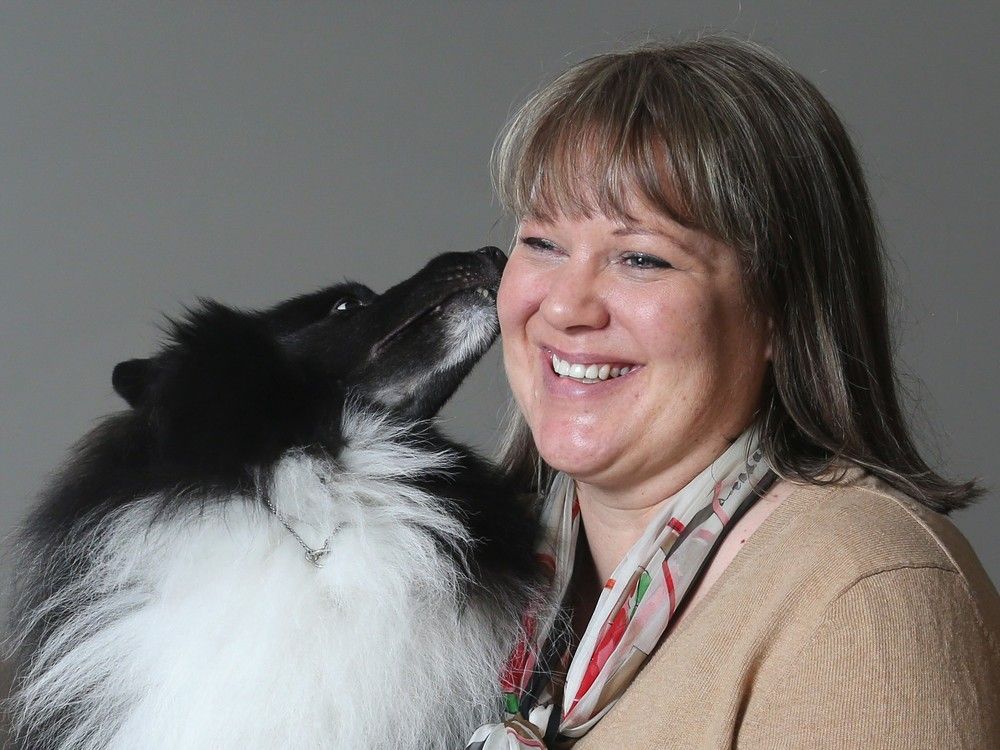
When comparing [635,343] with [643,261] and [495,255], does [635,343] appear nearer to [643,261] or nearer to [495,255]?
[643,261]

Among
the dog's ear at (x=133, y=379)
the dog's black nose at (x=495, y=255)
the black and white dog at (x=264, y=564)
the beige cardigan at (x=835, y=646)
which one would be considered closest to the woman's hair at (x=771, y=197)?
the beige cardigan at (x=835, y=646)

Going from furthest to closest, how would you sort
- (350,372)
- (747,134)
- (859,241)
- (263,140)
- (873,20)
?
(873,20) → (263,140) → (350,372) → (859,241) → (747,134)

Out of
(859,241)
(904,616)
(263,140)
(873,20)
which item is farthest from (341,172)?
(904,616)

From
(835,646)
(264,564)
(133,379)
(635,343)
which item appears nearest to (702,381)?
(635,343)

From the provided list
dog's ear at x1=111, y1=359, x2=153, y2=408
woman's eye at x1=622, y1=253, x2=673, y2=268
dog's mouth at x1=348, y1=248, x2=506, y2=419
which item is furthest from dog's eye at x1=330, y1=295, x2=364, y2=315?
woman's eye at x1=622, y1=253, x2=673, y2=268

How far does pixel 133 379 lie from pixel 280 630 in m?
→ 0.57

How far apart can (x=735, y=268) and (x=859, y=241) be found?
Answer: 25 centimetres

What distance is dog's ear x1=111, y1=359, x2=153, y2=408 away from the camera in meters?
2.11

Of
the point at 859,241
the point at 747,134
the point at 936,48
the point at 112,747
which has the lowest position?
the point at 936,48

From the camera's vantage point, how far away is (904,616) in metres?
1.49

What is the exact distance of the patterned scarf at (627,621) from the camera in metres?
1.77

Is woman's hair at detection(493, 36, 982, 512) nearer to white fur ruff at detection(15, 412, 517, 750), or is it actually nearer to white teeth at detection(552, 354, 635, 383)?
white teeth at detection(552, 354, 635, 383)

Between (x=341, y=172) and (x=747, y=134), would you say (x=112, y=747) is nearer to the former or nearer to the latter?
(x=747, y=134)

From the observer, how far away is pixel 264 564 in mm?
1898
